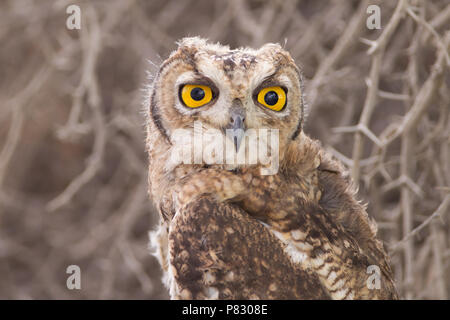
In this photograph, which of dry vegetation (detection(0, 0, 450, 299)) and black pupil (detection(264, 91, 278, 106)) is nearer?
black pupil (detection(264, 91, 278, 106))

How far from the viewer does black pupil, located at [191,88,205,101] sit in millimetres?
2027

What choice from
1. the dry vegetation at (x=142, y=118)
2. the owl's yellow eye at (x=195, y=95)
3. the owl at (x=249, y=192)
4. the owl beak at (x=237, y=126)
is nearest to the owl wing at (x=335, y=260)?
the owl at (x=249, y=192)

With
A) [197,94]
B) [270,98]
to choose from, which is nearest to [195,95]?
[197,94]

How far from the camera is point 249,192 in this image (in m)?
2.07

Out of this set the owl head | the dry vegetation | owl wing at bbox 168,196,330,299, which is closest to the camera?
owl wing at bbox 168,196,330,299

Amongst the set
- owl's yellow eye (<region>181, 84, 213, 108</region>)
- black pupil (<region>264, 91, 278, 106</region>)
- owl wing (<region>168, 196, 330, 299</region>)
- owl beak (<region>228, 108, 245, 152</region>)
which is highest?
owl's yellow eye (<region>181, 84, 213, 108</region>)

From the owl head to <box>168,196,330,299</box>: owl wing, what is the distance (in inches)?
12.1

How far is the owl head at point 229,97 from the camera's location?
198 cm

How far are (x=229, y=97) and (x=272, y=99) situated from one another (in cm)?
17

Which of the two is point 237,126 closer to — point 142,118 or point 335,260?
point 335,260

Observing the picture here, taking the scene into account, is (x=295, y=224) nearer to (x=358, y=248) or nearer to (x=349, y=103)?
(x=358, y=248)

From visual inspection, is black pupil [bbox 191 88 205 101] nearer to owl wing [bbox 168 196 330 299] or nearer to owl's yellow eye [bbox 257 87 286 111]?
owl's yellow eye [bbox 257 87 286 111]

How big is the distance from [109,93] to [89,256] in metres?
1.52

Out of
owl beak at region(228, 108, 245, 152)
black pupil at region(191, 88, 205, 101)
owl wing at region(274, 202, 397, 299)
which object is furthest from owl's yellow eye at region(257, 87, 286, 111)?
owl wing at region(274, 202, 397, 299)
